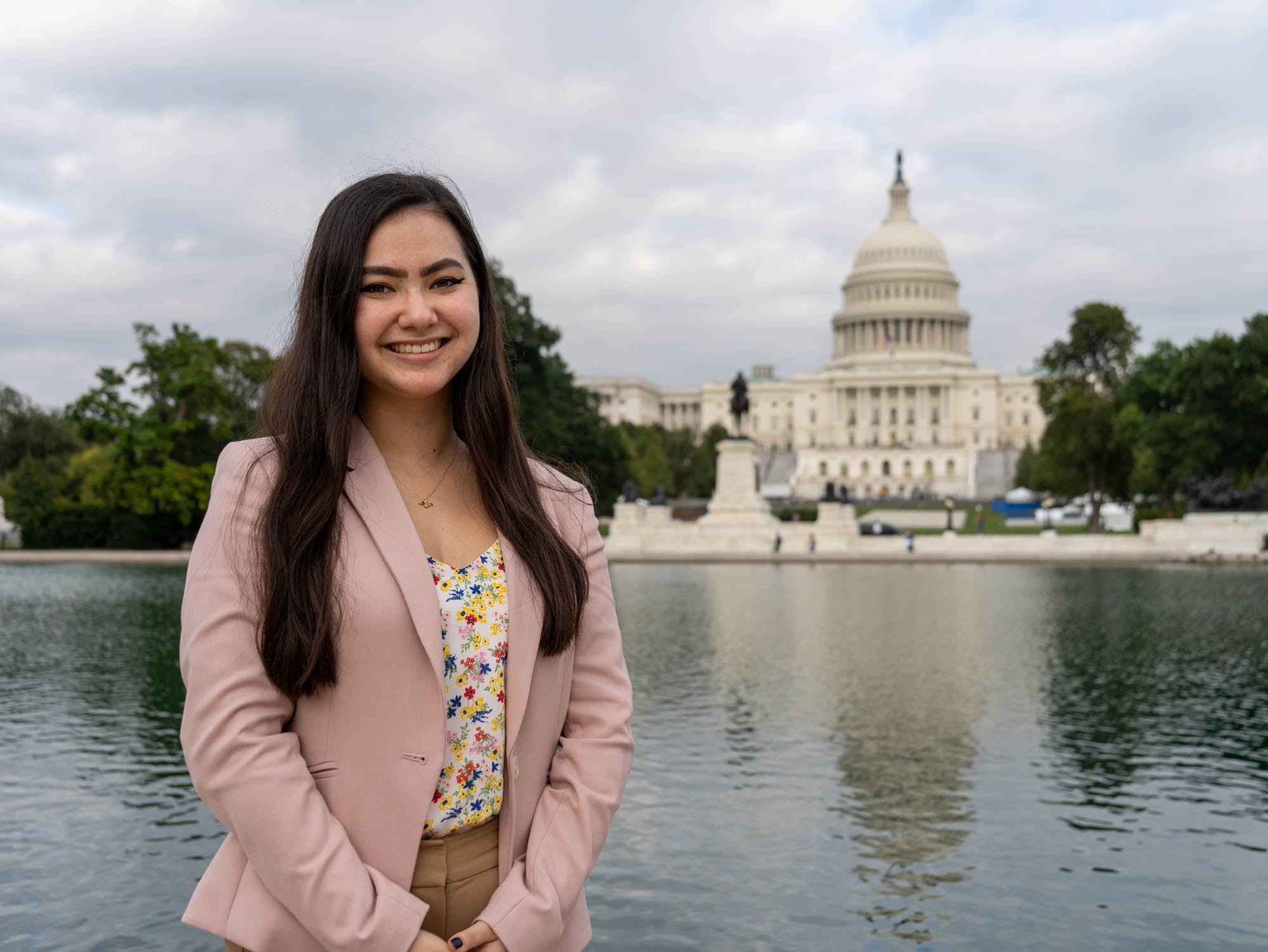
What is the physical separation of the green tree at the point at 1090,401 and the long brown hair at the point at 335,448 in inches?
1929

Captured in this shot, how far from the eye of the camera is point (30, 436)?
217 ft

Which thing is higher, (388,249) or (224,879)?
(388,249)

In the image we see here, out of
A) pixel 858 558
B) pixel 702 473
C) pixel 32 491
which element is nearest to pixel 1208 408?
pixel 858 558

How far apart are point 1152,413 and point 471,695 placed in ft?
158

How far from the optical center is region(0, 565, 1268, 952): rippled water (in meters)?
6.65

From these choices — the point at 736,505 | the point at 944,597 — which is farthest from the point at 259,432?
the point at 736,505

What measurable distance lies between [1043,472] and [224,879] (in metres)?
72.2

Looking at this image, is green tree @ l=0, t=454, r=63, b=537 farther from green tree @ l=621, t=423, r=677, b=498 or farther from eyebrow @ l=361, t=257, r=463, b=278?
eyebrow @ l=361, t=257, r=463, b=278

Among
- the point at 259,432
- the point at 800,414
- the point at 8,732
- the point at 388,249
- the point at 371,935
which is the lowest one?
the point at 8,732

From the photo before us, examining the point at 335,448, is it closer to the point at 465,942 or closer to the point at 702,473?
the point at 465,942

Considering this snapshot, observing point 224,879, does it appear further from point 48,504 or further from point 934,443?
point 934,443

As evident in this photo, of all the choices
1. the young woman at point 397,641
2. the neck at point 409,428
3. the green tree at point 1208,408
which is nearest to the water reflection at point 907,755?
the young woman at point 397,641

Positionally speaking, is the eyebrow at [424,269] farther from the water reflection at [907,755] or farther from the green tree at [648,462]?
the green tree at [648,462]

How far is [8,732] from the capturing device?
11.2 meters
